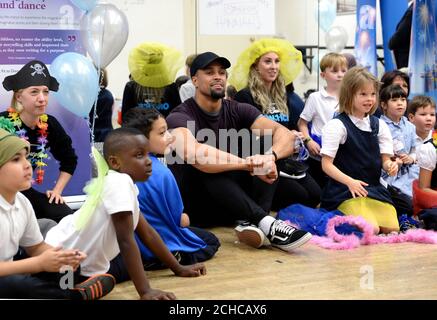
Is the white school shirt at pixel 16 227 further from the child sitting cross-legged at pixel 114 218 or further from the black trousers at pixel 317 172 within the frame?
the black trousers at pixel 317 172

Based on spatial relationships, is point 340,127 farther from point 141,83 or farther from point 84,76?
point 141,83

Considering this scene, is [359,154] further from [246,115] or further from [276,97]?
[276,97]

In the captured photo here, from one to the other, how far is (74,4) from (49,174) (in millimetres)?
1041

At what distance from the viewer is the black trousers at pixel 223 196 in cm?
385

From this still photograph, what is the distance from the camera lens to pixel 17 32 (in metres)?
4.06

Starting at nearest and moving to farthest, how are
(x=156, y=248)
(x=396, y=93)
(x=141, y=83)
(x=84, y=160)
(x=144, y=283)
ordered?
(x=144, y=283) < (x=156, y=248) < (x=84, y=160) < (x=396, y=93) < (x=141, y=83)

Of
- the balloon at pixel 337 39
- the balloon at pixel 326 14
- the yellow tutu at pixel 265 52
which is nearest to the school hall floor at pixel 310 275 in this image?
the yellow tutu at pixel 265 52

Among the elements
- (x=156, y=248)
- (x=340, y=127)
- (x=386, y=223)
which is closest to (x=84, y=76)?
(x=156, y=248)

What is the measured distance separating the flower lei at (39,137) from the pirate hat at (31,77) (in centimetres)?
16

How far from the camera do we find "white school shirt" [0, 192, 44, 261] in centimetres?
263

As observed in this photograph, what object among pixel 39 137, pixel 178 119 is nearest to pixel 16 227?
pixel 39 137

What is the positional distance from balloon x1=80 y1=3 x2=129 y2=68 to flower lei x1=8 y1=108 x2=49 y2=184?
61 centimetres

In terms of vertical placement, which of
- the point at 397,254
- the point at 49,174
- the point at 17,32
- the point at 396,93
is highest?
the point at 17,32

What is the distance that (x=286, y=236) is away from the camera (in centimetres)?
368
